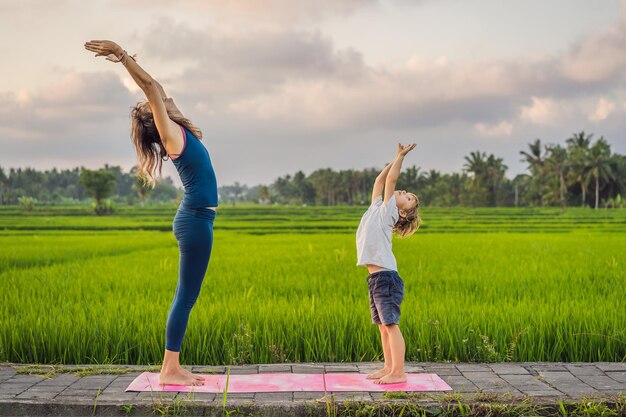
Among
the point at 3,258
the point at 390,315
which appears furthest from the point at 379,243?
the point at 3,258

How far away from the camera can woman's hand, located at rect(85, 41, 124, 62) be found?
304 cm

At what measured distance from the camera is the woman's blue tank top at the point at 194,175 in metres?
3.29

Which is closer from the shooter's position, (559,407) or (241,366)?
(559,407)

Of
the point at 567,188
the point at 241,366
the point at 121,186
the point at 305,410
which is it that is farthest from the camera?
the point at 121,186

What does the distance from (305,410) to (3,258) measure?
10274mm

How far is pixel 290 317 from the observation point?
4.83 m

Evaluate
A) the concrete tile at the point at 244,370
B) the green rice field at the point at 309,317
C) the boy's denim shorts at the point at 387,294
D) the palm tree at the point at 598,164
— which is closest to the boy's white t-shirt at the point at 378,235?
the boy's denim shorts at the point at 387,294

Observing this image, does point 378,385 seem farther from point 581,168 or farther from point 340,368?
point 581,168

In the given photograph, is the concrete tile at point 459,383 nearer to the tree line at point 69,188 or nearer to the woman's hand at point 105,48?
the woman's hand at point 105,48

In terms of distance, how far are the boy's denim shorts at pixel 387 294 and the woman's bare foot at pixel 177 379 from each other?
1055 millimetres

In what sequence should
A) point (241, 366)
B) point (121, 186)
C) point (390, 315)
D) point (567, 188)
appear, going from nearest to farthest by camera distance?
point (390, 315) → point (241, 366) → point (567, 188) → point (121, 186)

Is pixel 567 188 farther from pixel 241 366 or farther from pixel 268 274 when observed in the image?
pixel 241 366

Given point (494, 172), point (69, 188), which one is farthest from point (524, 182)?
point (69, 188)

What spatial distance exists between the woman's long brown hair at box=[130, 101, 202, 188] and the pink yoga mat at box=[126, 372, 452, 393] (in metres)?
1.08
